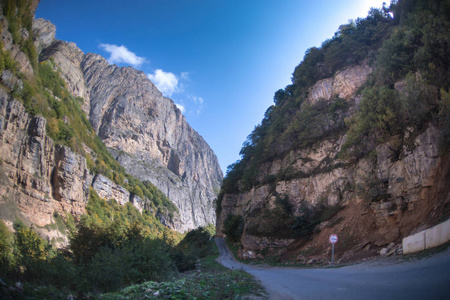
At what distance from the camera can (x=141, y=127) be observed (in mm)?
122688

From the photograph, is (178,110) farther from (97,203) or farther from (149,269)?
(149,269)

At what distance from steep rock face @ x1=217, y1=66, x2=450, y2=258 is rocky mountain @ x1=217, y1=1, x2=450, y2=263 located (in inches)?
2.9

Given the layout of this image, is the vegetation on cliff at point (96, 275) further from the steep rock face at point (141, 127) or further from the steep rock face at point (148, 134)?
the steep rock face at point (148, 134)

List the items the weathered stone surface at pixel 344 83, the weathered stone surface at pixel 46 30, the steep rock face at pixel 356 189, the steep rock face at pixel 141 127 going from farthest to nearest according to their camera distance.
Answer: the steep rock face at pixel 141 127, the weathered stone surface at pixel 46 30, the weathered stone surface at pixel 344 83, the steep rock face at pixel 356 189

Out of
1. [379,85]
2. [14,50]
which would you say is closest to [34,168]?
[14,50]

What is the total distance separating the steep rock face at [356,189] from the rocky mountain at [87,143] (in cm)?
2952

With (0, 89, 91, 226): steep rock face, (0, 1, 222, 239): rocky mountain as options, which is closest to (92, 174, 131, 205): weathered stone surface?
(0, 1, 222, 239): rocky mountain

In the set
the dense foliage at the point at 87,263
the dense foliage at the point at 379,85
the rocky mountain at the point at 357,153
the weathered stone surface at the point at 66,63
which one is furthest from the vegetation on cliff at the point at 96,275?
the weathered stone surface at the point at 66,63

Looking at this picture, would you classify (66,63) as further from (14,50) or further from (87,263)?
(87,263)

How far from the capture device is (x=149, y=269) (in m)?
11.7

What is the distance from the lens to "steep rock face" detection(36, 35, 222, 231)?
10769 cm

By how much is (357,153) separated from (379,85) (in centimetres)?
664

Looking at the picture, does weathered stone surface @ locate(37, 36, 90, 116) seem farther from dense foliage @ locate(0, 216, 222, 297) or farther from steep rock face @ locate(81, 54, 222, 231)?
dense foliage @ locate(0, 216, 222, 297)

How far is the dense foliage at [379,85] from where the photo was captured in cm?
1433
